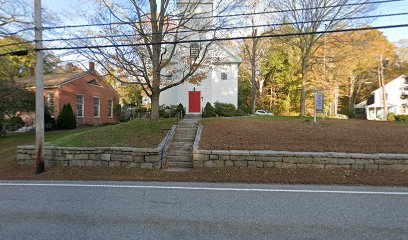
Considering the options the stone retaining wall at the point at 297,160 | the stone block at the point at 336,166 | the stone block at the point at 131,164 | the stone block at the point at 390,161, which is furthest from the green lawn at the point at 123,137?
the stone block at the point at 390,161

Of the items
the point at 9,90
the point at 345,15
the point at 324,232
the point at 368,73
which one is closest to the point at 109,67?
the point at 9,90

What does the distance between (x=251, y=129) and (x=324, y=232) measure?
28.0 feet

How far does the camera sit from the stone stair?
9.37 meters

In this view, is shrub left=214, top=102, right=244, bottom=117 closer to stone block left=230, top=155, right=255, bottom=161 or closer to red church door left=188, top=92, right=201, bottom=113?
red church door left=188, top=92, right=201, bottom=113

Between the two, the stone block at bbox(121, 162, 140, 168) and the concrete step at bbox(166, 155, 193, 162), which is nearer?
the stone block at bbox(121, 162, 140, 168)

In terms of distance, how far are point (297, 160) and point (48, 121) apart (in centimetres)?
1997

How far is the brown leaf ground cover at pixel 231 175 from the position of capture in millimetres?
7137

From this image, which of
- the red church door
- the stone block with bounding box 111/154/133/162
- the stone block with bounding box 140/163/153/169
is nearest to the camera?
the stone block with bounding box 140/163/153/169

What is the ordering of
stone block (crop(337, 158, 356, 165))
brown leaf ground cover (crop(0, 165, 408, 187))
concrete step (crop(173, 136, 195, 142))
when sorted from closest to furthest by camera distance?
brown leaf ground cover (crop(0, 165, 408, 187)) → stone block (crop(337, 158, 356, 165)) → concrete step (crop(173, 136, 195, 142))

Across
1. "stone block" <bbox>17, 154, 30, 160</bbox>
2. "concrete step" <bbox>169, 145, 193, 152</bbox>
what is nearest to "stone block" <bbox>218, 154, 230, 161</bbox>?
"concrete step" <bbox>169, 145, 193, 152</bbox>

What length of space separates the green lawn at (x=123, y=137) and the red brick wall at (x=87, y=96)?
12550 mm

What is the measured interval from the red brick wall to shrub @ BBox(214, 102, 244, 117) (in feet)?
43.4

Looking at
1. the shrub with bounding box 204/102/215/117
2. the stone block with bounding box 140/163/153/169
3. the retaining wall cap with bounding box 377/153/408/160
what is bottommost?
the stone block with bounding box 140/163/153/169

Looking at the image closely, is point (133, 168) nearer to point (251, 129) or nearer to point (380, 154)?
point (251, 129)
